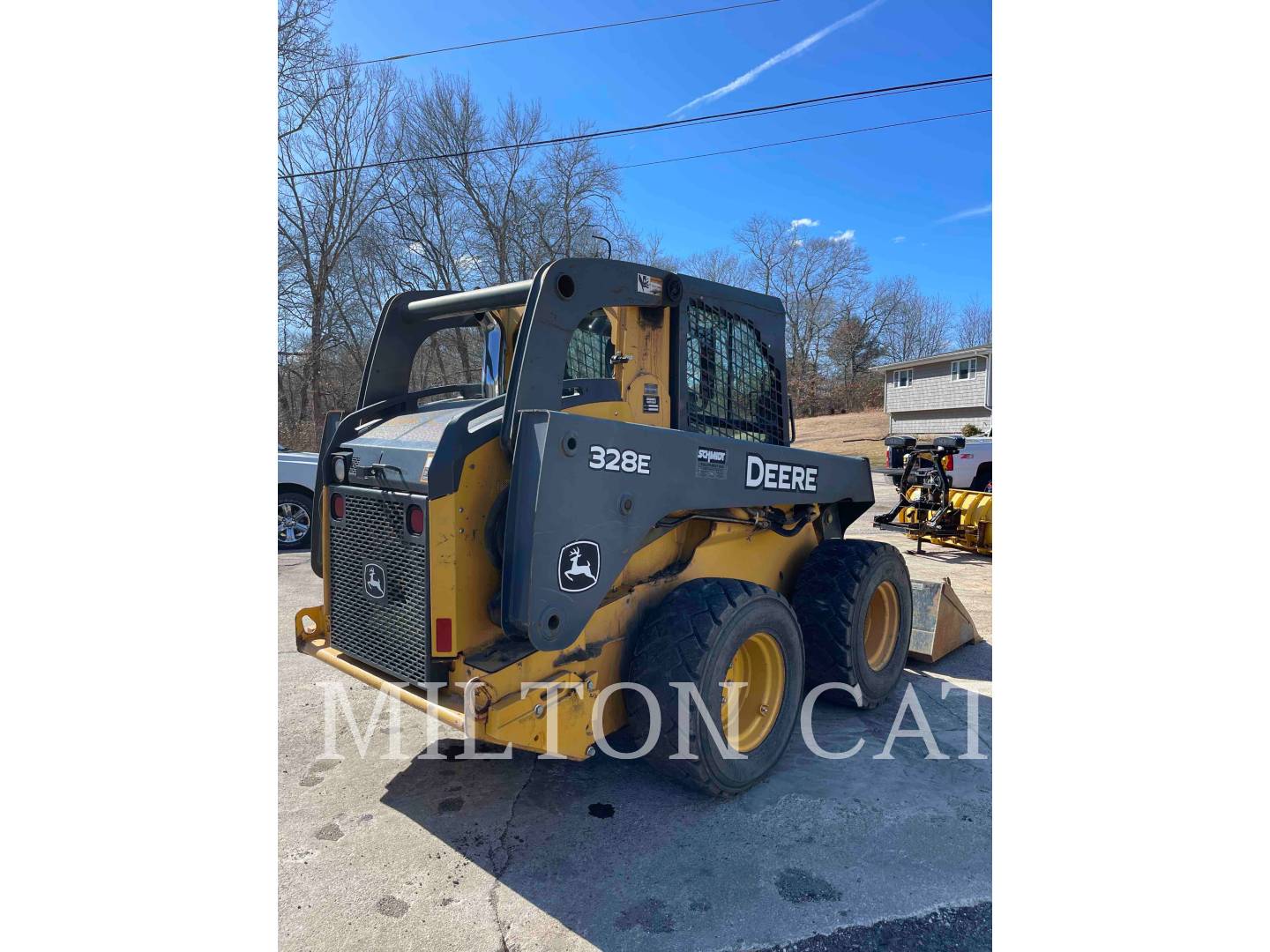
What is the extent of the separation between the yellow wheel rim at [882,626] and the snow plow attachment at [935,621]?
20.5 inches

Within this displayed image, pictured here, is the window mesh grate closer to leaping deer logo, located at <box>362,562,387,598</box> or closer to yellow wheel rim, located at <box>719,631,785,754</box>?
yellow wheel rim, located at <box>719,631,785,754</box>

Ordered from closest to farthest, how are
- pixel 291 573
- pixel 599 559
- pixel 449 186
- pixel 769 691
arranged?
1. pixel 599 559
2. pixel 769 691
3. pixel 291 573
4. pixel 449 186

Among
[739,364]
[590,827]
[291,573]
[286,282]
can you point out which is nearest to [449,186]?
[286,282]

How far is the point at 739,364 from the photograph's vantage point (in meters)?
4.22

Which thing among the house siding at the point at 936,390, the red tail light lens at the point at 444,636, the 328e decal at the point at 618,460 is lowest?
the red tail light lens at the point at 444,636

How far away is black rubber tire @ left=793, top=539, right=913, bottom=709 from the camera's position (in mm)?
4184

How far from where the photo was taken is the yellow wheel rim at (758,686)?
11.7 ft

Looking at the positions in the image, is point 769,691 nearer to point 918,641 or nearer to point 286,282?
point 918,641

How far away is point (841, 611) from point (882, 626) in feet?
2.36

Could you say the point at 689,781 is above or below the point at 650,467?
below

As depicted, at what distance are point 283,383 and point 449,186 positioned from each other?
9.09m

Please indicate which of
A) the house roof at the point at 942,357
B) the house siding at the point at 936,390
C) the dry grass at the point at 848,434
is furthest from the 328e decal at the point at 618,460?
the house siding at the point at 936,390

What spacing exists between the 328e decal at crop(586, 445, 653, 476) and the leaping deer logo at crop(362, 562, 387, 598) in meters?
1.09

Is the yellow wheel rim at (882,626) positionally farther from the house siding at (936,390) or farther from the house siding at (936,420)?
the house siding at (936,390)
